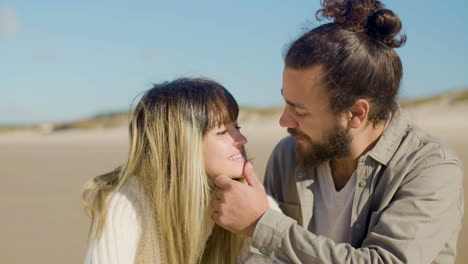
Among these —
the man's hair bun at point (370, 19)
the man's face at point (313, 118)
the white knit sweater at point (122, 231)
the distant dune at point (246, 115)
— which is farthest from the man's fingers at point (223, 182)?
the distant dune at point (246, 115)

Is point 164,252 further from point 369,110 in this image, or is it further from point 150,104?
point 369,110

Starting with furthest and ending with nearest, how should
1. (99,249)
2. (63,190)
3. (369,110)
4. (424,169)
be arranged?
(63,190)
(369,110)
(424,169)
(99,249)

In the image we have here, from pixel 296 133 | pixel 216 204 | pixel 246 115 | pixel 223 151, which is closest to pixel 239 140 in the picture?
pixel 223 151

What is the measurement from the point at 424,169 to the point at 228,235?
1.17 metres

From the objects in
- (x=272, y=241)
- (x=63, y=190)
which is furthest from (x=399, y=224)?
(x=63, y=190)

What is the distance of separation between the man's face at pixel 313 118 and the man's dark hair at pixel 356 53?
50 mm

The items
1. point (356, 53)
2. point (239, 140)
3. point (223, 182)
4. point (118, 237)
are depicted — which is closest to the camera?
point (118, 237)

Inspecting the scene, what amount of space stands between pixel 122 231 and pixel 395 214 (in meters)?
1.34

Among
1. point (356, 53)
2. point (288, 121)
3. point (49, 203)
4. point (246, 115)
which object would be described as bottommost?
point (246, 115)

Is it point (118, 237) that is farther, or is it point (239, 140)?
point (239, 140)

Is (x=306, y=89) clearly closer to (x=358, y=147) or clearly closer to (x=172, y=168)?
(x=358, y=147)

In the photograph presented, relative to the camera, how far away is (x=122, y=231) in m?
2.31

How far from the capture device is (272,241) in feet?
7.73

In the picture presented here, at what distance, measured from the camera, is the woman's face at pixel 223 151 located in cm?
251
